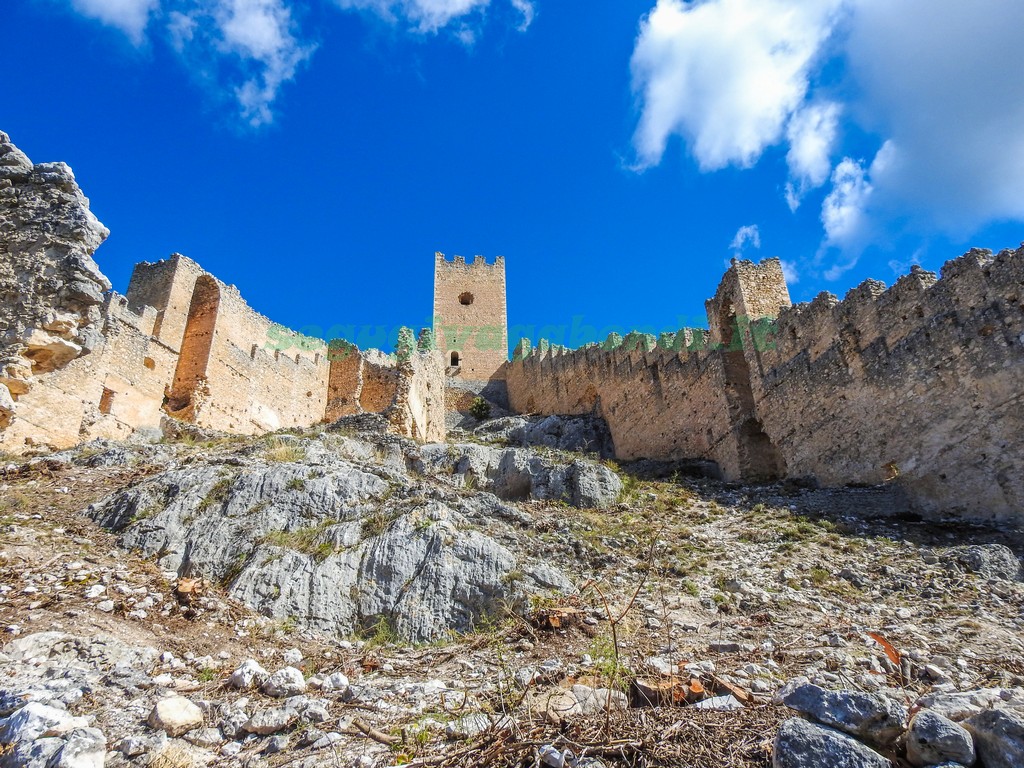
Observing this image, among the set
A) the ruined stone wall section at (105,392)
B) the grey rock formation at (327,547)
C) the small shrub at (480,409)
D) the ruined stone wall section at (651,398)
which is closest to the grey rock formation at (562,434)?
the ruined stone wall section at (651,398)

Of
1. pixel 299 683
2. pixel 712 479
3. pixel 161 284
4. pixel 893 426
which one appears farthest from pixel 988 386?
pixel 161 284

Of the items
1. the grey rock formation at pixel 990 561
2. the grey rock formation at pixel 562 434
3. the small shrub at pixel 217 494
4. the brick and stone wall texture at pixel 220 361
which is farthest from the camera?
the grey rock formation at pixel 562 434

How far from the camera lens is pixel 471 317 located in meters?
43.1

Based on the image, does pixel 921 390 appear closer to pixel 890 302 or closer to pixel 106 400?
pixel 890 302

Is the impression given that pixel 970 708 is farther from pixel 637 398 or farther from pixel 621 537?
pixel 637 398

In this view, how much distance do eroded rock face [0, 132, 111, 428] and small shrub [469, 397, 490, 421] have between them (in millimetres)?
22086

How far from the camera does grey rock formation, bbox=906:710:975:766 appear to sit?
104 inches

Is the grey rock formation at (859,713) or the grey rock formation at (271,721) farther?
the grey rock formation at (271,721)

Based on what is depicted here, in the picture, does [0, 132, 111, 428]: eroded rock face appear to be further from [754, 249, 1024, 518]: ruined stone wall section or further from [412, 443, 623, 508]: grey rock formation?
[754, 249, 1024, 518]: ruined stone wall section

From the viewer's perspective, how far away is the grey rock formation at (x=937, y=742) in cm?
264

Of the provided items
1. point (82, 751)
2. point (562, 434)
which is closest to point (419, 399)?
point (562, 434)

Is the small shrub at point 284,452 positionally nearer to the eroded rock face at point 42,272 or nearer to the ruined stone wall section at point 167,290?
the eroded rock face at point 42,272

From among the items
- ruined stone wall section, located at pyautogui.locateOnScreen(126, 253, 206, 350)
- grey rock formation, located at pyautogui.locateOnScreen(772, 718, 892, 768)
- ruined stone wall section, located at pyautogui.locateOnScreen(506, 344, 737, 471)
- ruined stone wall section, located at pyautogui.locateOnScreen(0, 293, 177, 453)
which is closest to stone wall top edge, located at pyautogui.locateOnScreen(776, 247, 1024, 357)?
ruined stone wall section, located at pyautogui.locateOnScreen(506, 344, 737, 471)

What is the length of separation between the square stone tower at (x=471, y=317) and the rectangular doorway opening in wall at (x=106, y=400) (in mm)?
22497
